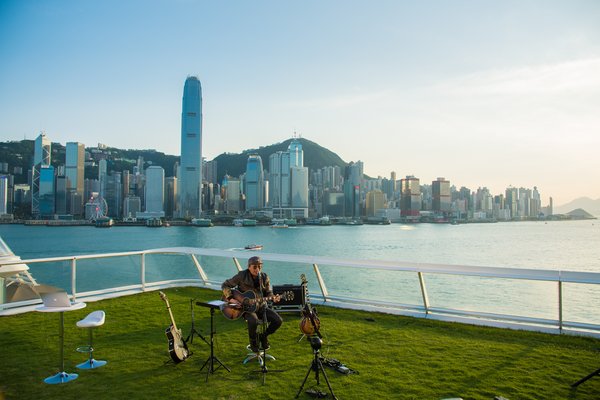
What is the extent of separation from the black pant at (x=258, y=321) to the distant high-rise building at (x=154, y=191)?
161 m

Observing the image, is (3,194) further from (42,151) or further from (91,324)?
(91,324)

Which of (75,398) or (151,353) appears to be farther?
(151,353)

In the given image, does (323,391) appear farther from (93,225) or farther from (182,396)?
(93,225)

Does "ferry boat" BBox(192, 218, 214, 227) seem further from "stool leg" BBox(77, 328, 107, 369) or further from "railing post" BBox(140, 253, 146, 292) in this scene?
"stool leg" BBox(77, 328, 107, 369)

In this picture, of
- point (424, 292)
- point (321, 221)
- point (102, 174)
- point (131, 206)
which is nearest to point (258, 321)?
point (424, 292)

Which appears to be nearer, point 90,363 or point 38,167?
point 90,363

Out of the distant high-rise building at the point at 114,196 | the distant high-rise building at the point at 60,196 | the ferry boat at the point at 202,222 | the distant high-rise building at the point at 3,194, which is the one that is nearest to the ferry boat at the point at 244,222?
the ferry boat at the point at 202,222

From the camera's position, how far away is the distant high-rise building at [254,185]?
180125 mm

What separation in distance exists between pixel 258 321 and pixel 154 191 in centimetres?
16637

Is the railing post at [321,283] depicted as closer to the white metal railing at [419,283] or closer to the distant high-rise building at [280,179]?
the white metal railing at [419,283]

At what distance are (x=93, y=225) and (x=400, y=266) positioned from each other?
154263mm

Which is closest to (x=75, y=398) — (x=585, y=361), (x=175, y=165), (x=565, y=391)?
(x=565, y=391)

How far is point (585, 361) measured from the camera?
6523mm

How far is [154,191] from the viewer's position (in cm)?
16350
